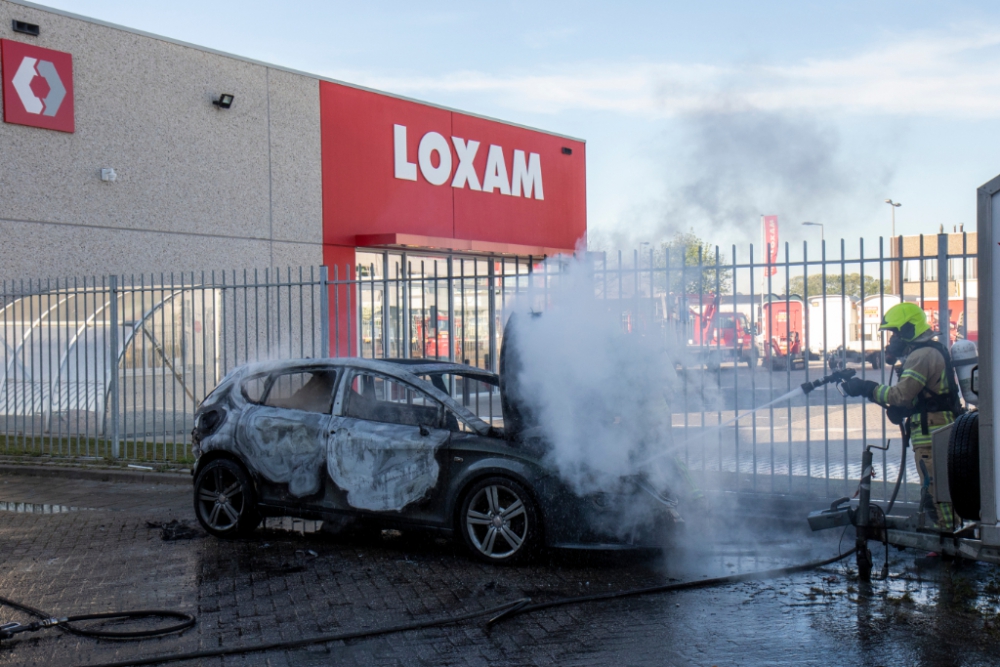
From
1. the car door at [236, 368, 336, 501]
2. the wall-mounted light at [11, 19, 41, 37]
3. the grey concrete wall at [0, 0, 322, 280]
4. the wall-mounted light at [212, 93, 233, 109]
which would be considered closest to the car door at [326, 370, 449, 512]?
the car door at [236, 368, 336, 501]

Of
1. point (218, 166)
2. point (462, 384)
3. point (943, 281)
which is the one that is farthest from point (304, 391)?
point (218, 166)

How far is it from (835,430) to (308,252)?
1031 cm

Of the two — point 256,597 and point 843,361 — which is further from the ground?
point 843,361

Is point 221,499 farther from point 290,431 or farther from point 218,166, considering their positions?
point 218,166

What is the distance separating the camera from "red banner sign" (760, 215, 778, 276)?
7.89 metres

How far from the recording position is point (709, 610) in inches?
216

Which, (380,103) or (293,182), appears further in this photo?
(380,103)

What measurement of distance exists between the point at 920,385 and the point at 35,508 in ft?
27.9

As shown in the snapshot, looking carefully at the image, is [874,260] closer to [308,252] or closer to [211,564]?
[211,564]

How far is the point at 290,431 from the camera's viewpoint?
7387 mm

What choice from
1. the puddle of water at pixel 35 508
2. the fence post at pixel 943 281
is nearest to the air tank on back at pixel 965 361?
the fence post at pixel 943 281

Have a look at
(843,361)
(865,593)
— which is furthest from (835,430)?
(865,593)

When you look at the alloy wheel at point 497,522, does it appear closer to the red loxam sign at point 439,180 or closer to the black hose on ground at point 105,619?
the black hose on ground at point 105,619

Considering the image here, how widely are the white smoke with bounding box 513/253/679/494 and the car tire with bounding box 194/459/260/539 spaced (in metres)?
2.58
